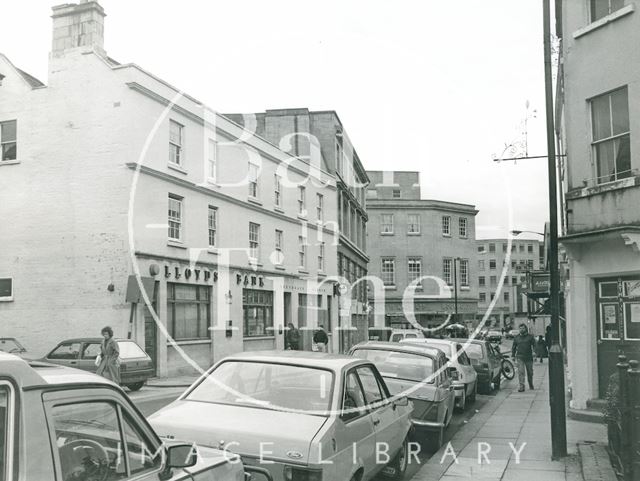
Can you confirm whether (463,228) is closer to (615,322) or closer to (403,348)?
(615,322)

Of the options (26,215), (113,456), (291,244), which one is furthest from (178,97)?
(113,456)

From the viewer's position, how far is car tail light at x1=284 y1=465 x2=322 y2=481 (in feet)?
17.2

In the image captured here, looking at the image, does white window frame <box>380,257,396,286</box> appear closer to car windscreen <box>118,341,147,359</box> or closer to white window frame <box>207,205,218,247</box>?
white window frame <box>207,205,218,247</box>

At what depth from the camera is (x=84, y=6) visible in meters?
24.0

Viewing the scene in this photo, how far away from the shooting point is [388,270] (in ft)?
230

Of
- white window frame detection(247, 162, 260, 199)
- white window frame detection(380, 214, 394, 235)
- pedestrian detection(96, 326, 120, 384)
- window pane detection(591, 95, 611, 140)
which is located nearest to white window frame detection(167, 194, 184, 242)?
white window frame detection(247, 162, 260, 199)

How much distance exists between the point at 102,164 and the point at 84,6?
593cm

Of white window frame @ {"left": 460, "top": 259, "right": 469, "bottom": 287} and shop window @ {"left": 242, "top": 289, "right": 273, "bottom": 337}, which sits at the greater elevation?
white window frame @ {"left": 460, "top": 259, "right": 469, "bottom": 287}

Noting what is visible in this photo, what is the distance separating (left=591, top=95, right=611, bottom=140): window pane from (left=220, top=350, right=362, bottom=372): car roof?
26.6 feet

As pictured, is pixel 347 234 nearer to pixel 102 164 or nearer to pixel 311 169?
pixel 311 169

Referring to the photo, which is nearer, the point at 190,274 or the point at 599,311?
the point at 599,311

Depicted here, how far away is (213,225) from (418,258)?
44.7m

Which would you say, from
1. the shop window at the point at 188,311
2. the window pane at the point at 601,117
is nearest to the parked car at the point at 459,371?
the window pane at the point at 601,117

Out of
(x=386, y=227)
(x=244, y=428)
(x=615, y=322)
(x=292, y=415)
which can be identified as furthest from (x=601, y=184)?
(x=386, y=227)
